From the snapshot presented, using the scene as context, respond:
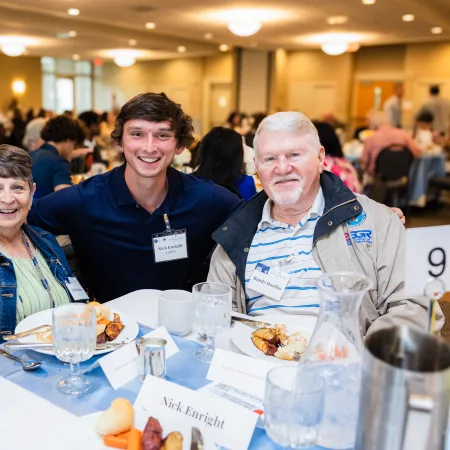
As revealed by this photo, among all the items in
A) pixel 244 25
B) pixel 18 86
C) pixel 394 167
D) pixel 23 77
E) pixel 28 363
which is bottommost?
pixel 28 363

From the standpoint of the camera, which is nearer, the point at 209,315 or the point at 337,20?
the point at 209,315

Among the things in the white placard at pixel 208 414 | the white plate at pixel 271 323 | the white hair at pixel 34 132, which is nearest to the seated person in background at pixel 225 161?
the white plate at pixel 271 323

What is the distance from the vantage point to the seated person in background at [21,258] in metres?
1.68

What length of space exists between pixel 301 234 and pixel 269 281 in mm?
218

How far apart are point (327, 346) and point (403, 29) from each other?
10.4 metres

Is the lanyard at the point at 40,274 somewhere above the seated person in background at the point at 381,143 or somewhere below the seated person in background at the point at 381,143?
below

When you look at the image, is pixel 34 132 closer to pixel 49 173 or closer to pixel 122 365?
pixel 49 173

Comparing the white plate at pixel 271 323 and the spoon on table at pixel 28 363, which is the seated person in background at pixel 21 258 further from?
the white plate at pixel 271 323

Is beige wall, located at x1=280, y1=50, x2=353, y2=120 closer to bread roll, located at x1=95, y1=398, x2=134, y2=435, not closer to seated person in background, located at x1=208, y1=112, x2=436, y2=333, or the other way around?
seated person in background, located at x1=208, y1=112, x2=436, y2=333

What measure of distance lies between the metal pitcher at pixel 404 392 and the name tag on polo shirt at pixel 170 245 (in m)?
1.51

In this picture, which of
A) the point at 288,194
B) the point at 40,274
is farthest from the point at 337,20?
the point at 40,274

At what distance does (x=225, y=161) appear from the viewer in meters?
3.73

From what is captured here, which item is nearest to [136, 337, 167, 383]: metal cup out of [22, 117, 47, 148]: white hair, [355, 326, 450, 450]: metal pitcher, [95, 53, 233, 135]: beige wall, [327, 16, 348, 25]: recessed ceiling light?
[355, 326, 450, 450]: metal pitcher

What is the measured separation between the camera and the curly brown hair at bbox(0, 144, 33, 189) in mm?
1774
